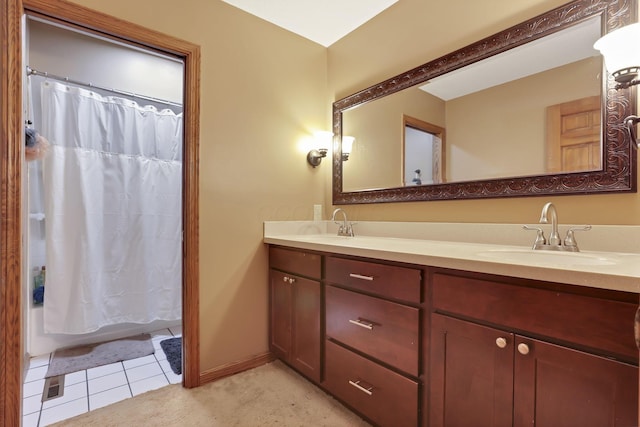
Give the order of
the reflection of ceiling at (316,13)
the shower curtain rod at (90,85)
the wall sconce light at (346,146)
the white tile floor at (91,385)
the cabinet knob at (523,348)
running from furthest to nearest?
the wall sconce light at (346,146) → the shower curtain rod at (90,85) → the reflection of ceiling at (316,13) → the white tile floor at (91,385) → the cabinet knob at (523,348)

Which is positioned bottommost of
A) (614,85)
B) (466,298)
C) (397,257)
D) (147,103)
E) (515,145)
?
(466,298)

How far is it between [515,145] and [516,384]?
41.4 inches

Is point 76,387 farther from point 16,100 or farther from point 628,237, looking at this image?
point 628,237

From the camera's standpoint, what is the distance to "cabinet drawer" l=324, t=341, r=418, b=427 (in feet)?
4.03

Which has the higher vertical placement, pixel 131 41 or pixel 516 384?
pixel 131 41

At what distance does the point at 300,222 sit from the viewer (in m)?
2.30

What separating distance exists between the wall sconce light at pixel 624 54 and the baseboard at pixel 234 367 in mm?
2240

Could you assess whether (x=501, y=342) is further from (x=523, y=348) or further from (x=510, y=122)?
(x=510, y=122)

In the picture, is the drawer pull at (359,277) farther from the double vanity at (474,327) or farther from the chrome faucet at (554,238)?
the chrome faucet at (554,238)

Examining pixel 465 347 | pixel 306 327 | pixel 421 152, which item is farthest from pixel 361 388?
pixel 421 152

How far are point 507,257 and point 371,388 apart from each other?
0.83 meters

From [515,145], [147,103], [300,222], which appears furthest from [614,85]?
[147,103]

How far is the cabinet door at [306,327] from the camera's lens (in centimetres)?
170

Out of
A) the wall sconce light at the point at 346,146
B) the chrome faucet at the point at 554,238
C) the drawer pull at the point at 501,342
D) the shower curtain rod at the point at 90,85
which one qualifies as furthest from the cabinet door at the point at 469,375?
the shower curtain rod at the point at 90,85
